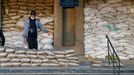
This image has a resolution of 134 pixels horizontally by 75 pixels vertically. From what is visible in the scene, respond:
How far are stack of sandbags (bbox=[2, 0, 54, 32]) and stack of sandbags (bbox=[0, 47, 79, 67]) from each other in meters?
3.81

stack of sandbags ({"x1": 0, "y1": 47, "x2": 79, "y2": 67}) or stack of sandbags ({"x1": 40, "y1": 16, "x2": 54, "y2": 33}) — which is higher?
stack of sandbags ({"x1": 40, "y1": 16, "x2": 54, "y2": 33})

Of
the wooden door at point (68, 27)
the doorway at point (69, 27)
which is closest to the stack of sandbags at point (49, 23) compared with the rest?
the doorway at point (69, 27)

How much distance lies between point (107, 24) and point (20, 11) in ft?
10.6

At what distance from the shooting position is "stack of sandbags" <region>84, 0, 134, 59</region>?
18562 mm

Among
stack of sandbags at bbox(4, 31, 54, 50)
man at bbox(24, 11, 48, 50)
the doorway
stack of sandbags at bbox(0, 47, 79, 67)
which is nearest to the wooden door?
the doorway

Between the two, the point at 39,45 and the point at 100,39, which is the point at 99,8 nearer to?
the point at 100,39

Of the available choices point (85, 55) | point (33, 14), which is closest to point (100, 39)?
point (85, 55)

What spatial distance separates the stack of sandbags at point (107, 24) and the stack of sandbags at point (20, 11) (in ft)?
4.69

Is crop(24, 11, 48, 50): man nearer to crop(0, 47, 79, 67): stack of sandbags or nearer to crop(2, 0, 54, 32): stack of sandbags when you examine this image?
crop(0, 47, 79, 67): stack of sandbags

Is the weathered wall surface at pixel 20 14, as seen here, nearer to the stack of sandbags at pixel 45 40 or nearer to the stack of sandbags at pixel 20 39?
the stack of sandbags at pixel 20 39

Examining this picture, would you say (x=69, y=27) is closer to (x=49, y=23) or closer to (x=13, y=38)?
(x=49, y=23)

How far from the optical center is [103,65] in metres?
15.2

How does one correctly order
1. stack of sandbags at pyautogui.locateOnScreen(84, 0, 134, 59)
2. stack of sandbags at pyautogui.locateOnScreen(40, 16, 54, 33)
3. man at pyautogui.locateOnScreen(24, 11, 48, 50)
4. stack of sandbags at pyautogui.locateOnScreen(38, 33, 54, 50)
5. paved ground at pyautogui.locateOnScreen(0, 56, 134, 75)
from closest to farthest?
paved ground at pyautogui.locateOnScreen(0, 56, 134, 75) < man at pyautogui.locateOnScreen(24, 11, 48, 50) < stack of sandbags at pyautogui.locateOnScreen(38, 33, 54, 50) < stack of sandbags at pyautogui.locateOnScreen(84, 0, 134, 59) < stack of sandbags at pyautogui.locateOnScreen(40, 16, 54, 33)

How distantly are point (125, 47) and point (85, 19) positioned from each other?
70.0 inches
